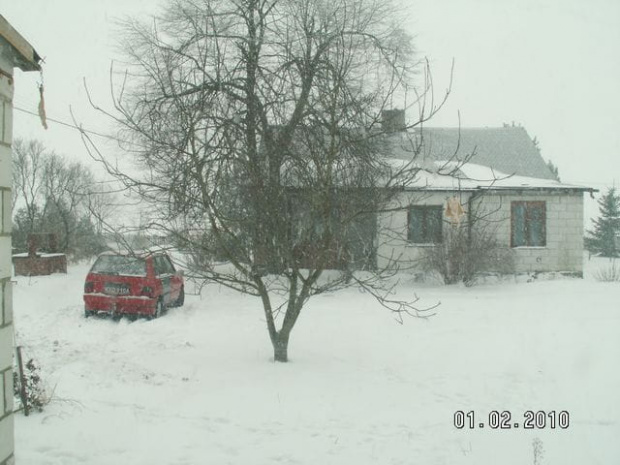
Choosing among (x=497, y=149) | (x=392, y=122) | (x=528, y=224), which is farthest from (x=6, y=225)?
(x=497, y=149)

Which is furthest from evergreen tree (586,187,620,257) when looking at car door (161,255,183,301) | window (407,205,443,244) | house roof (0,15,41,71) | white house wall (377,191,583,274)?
house roof (0,15,41,71)

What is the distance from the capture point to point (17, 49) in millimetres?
3826

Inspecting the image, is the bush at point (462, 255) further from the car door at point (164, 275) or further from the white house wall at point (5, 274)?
the white house wall at point (5, 274)

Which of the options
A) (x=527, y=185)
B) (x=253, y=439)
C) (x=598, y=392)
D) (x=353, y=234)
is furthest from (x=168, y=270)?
(x=527, y=185)

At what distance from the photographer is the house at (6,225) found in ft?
12.1

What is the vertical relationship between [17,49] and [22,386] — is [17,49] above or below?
above

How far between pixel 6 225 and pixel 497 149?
76.6 feet

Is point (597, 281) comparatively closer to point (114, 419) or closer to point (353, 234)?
point (353, 234)

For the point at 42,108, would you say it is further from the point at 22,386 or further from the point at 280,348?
the point at 280,348

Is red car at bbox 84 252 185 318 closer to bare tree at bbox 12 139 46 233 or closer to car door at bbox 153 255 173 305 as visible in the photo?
car door at bbox 153 255 173 305

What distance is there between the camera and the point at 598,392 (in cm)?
683

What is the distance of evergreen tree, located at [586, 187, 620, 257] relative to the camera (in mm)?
45719

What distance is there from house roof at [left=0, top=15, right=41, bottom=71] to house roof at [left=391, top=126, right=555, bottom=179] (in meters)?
18.7

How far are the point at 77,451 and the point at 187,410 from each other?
4.42 feet
